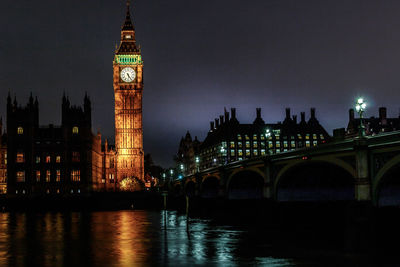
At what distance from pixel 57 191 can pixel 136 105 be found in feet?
124

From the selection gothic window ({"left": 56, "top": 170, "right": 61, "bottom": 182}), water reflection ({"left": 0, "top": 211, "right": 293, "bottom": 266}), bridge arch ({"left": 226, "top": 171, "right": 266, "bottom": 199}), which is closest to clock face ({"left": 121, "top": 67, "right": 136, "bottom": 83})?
gothic window ({"left": 56, "top": 170, "right": 61, "bottom": 182})

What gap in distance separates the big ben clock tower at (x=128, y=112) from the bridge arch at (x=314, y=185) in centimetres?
9326

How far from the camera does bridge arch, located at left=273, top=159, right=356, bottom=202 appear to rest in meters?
55.6

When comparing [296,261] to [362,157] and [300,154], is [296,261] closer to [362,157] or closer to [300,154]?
[362,157]

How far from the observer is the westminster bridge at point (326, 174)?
36281mm

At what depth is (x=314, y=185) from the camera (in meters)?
59.9

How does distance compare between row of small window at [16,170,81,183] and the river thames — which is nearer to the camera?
the river thames

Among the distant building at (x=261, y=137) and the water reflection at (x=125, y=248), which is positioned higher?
the distant building at (x=261, y=137)

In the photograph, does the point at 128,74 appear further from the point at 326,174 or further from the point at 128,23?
the point at 326,174

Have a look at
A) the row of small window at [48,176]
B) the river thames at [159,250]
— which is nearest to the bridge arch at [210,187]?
the row of small window at [48,176]

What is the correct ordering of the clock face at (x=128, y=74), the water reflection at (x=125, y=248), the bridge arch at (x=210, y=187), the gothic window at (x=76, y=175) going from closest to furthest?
1. the water reflection at (x=125, y=248)
2. the bridge arch at (x=210, y=187)
3. the gothic window at (x=76, y=175)
4. the clock face at (x=128, y=74)

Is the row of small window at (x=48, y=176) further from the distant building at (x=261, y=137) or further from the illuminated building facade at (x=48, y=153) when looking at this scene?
the distant building at (x=261, y=137)

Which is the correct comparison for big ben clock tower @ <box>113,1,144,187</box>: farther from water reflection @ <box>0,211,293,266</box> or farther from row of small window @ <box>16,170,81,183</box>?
water reflection @ <box>0,211,293,266</box>

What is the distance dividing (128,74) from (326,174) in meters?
108
